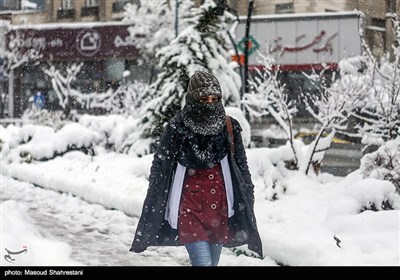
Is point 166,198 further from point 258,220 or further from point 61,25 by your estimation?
point 61,25

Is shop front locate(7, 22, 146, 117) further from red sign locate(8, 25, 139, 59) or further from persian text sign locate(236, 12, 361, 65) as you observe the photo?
persian text sign locate(236, 12, 361, 65)

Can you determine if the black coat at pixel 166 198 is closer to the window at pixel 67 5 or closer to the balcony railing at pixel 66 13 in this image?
the balcony railing at pixel 66 13

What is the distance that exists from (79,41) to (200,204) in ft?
112

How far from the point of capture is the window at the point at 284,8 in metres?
31.8

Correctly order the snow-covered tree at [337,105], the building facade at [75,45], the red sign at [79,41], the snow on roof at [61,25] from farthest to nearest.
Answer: the snow on roof at [61,25] < the building facade at [75,45] < the red sign at [79,41] < the snow-covered tree at [337,105]

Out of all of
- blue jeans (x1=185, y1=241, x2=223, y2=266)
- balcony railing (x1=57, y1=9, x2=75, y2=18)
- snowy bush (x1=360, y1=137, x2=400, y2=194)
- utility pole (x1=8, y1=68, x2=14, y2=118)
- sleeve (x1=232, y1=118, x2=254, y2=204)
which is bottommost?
utility pole (x1=8, y1=68, x2=14, y2=118)

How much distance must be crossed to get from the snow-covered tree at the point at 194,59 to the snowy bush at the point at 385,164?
468cm

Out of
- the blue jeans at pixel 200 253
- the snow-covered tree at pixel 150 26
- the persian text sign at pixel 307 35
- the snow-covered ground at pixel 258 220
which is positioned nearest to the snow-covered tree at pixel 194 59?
the snow-covered ground at pixel 258 220

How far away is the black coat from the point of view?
12.8ft

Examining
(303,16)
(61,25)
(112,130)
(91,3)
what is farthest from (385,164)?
(61,25)

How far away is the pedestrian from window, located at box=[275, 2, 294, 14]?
28964 mm

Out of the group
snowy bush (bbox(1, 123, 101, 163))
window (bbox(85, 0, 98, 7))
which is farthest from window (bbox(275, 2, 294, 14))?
snowy bush (bbox(1, 123, 101, 163))

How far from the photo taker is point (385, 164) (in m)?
7.93

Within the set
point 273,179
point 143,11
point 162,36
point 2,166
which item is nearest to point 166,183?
point 273,179
